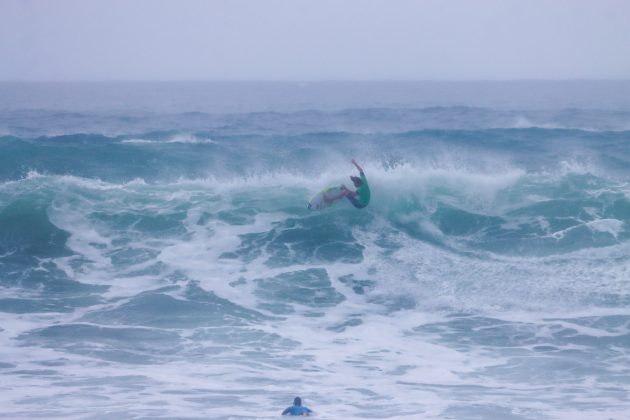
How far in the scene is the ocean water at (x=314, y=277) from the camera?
382 inches

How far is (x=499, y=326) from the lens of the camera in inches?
489

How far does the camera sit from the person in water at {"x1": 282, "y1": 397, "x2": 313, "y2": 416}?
8.58 metres

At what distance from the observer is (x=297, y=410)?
8.59 m

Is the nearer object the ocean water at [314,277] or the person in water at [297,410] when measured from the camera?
the person in water at [297,410]

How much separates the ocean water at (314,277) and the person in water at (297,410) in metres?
0.25

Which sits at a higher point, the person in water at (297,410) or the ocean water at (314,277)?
the ocean water at (314,277)

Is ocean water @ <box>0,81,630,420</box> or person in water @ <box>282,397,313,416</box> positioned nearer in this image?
person in water @ <box>282,397,313,416</box>

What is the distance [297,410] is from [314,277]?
6.74 metres

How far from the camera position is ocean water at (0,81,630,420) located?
9703 mm

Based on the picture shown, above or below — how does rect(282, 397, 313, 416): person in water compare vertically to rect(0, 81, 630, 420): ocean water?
below

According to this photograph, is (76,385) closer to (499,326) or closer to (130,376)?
(130,376)

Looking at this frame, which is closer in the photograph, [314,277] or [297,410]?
[297,410]

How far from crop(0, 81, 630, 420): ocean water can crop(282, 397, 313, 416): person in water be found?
25cm

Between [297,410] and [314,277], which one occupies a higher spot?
[314,277]
